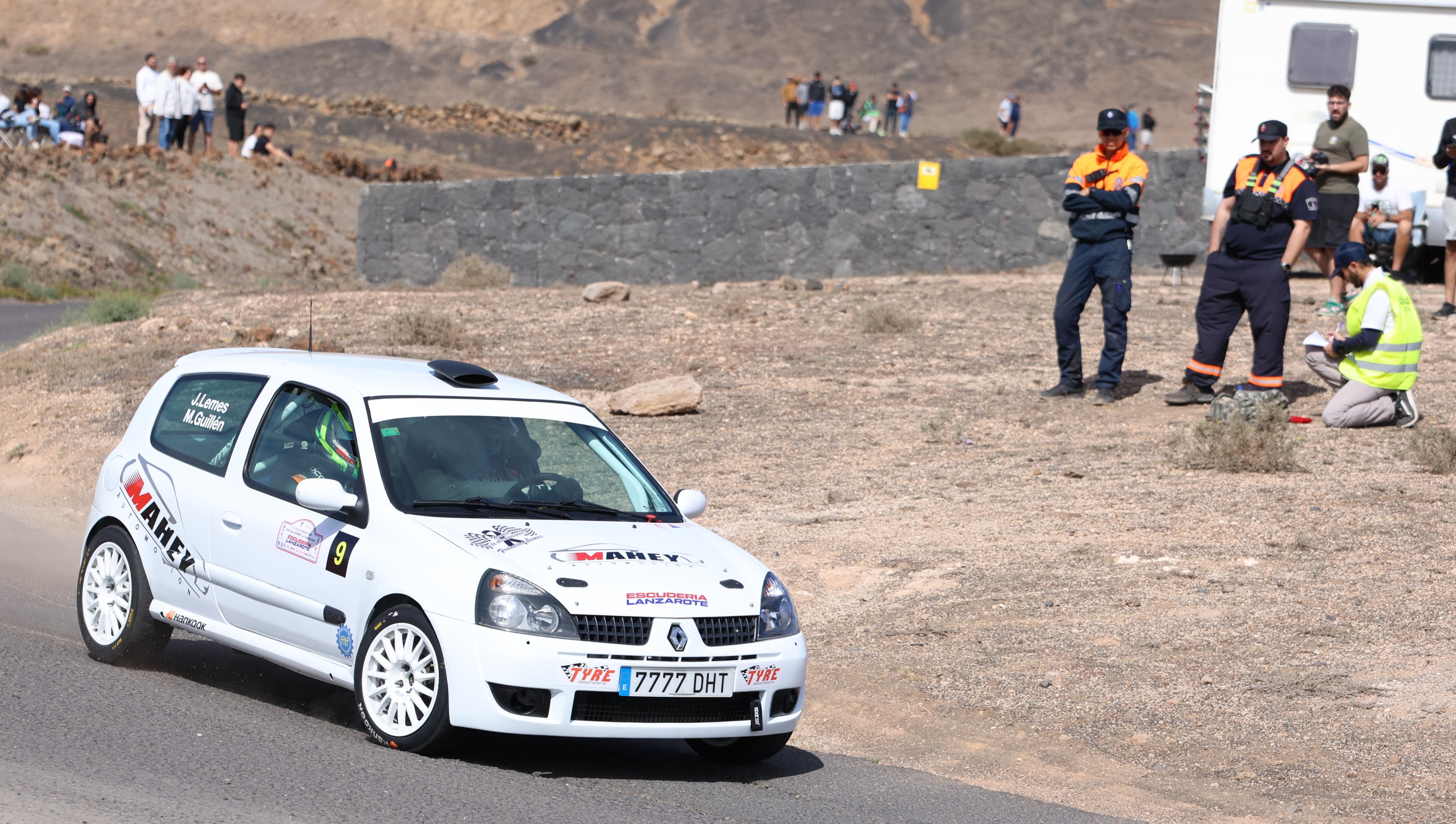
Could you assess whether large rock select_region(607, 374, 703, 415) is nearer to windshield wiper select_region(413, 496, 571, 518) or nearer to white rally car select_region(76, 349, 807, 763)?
white rally car select_region(76, 349, 807, 763)

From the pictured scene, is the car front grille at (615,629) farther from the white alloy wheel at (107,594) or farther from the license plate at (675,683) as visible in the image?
the white alloy wheel at (107,594)

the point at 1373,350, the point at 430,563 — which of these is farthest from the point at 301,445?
the point at 1373,350

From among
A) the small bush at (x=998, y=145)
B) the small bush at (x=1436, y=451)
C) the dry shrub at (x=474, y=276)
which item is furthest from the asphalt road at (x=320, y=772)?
the small bush at (x=998, y=145)

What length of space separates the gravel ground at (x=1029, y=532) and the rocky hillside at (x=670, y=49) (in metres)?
53.9

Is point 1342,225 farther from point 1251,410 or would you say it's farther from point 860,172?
point 860,172

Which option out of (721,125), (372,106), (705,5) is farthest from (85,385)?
(705,5)

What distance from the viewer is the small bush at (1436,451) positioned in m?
10.8

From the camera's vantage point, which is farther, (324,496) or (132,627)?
(132,627)

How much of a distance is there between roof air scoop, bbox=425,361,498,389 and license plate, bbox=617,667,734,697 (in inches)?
72.5

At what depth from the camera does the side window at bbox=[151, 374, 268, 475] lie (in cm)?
693

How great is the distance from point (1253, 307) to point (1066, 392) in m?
2.27

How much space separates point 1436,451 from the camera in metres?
10.9

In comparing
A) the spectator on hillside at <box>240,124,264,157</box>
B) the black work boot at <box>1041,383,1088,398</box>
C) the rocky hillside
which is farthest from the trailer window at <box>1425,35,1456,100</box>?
the rocky hillside

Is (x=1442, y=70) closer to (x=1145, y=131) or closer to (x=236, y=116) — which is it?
(x=236, y=116)
